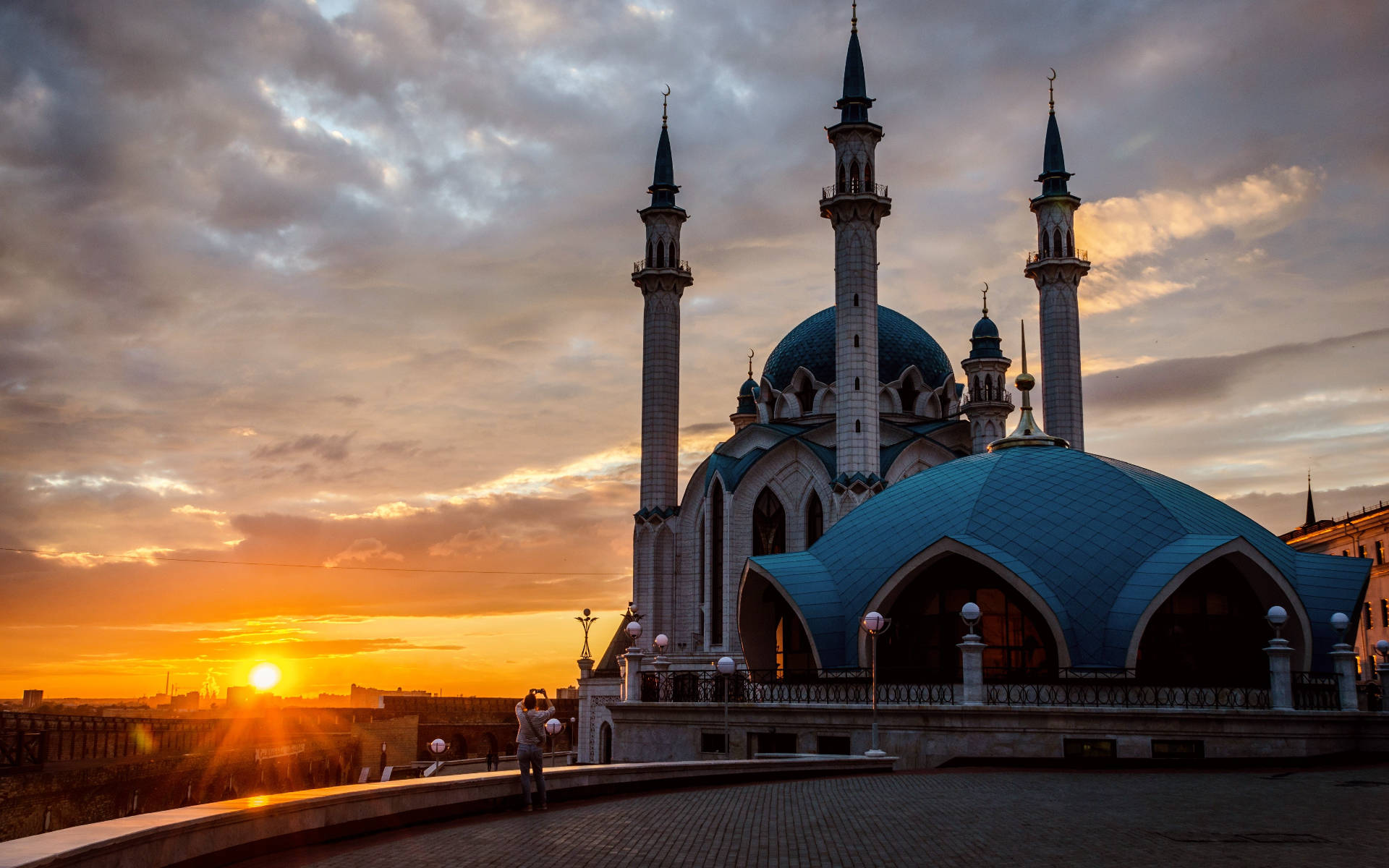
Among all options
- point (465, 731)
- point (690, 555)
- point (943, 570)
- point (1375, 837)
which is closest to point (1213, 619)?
point (943, 570)

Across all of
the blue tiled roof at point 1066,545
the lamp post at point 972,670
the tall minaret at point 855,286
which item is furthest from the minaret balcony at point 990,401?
the lamp post at point 972,670

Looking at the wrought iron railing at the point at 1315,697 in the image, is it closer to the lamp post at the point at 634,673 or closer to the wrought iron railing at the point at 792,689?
the wrought iron railing at the point at 792,689

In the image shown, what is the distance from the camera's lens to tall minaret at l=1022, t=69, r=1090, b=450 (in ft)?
184

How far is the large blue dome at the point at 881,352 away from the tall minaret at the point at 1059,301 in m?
7.68

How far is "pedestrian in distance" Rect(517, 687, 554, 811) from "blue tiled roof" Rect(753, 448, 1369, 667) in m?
20.4

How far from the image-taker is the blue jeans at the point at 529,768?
14.5m

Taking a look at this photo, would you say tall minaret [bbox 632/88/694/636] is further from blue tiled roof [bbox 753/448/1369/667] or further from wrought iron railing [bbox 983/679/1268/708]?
wrought iron railing [bbox 983/679/1268/708]

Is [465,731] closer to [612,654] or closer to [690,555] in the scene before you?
[612,654]

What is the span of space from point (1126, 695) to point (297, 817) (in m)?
20.2

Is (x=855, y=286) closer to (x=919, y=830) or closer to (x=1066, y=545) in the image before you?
(x=1066, y=545)

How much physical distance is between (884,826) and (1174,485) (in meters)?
28.4

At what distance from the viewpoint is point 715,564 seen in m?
55.2

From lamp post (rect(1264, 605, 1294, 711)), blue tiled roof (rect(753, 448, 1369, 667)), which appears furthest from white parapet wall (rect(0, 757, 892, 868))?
blue tiled roof (rect(753, 448, 1369, 667))

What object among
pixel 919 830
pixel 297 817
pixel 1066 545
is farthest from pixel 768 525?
pixel 297 817
